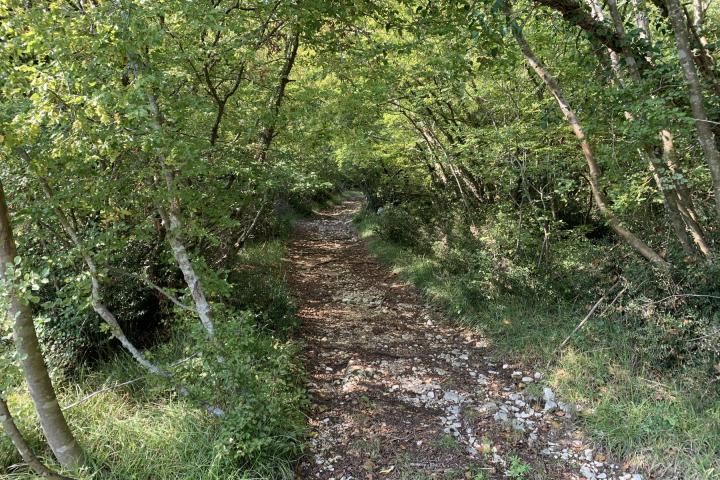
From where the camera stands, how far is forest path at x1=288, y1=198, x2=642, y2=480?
3.51 meters

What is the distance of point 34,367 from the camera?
2727 millimetres

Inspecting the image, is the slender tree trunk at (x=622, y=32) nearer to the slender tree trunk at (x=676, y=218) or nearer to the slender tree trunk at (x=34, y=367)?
the slender tree trunk at (x=676, y=218)

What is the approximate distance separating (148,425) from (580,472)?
3.66 meters

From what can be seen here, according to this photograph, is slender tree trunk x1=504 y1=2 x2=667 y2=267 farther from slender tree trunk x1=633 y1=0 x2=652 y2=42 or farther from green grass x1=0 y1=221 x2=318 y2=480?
green grass x1=0 y1=221 x2=318 y2=480

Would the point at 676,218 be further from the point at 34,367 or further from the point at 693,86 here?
the point at 34,367

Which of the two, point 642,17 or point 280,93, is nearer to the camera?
point 642,17

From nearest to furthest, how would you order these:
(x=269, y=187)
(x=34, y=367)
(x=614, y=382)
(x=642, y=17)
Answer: (x=34, y=367), (x=614, y=382), (x=642, y=17), (x=269, y=187)

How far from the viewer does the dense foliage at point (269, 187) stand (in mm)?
3133

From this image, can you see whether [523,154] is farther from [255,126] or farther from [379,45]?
[255,126]

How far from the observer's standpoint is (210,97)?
5.11m

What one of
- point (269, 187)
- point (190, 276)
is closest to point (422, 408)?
point (190, 276)

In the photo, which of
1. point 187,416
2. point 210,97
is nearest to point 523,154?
point 210,97

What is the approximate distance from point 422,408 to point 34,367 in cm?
332

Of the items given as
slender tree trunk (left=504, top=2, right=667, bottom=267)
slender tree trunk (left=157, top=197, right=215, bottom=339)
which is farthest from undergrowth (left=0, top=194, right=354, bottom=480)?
slender tree trunk (left=504, top=2, right=667, bottom=267)
